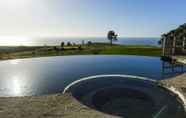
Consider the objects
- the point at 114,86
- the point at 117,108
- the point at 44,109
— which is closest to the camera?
the point at 44,109

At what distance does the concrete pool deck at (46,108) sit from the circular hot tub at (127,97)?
98cm

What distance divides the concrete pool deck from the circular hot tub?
98 centimetres

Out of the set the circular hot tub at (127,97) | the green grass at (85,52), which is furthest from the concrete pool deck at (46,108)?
the green grass at (85,52)

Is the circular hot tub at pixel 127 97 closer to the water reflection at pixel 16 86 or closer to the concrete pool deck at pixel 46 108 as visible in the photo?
the concrete pool deck at pixel 46 108

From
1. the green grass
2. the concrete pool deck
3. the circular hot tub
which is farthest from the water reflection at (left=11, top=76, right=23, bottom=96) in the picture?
the green grass

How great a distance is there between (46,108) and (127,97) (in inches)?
235

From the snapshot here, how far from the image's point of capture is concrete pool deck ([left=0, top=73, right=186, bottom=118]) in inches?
424

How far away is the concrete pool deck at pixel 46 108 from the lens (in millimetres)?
10766

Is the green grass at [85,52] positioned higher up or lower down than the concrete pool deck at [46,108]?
higher up

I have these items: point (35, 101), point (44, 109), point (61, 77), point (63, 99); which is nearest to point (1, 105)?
point (35, 101)

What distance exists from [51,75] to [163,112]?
1210cm

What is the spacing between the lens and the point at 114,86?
641 inches

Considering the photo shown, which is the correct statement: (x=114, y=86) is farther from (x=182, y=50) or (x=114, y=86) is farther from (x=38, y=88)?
(x=182, y=50)

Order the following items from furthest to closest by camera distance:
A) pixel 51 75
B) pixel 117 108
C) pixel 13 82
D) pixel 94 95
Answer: pixel 51 75 → pixel 13 82 → pixel 94 95 → pixel 117 108
